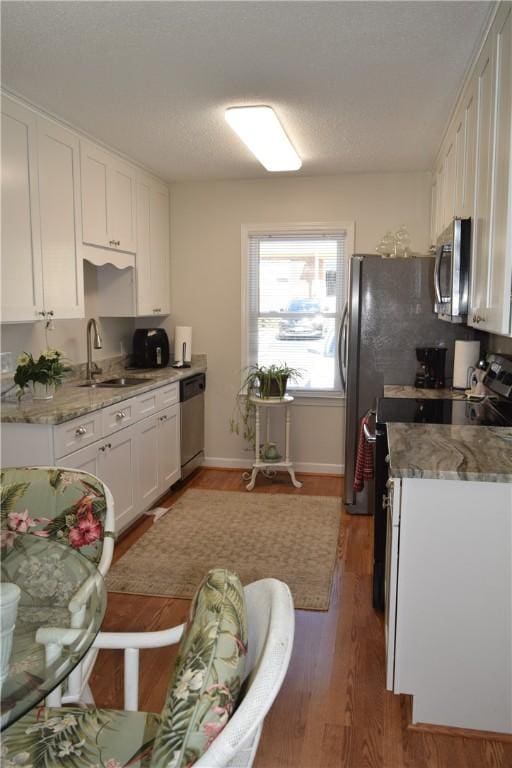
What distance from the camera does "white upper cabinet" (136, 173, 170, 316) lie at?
446 centimetres

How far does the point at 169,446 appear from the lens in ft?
14.2

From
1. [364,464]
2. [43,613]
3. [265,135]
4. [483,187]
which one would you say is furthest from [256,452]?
[43,613]

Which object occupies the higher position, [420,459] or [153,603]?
[420,459]

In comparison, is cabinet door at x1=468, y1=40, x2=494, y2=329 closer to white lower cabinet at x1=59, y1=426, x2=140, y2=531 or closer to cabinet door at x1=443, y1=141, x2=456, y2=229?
cabinet door at x1=443, y1=141, x2=456, y2=229

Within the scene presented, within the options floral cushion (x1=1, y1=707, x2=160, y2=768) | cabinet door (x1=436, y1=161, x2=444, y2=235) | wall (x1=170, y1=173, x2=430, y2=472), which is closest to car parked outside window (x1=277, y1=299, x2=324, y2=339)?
wall (x1=170, y1=173, x2=430, y2=472)

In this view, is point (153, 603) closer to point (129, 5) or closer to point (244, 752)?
point (244, 752)

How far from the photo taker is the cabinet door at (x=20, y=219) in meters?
2.85

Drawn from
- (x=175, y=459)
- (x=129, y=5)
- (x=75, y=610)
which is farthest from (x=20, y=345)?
(x=75, y=610)

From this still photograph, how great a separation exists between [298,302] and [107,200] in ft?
5.83

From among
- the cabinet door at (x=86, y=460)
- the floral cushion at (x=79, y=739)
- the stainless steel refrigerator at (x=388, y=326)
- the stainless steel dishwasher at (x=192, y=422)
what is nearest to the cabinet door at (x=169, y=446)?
the stainless steel dishwasher at (x=192, y=422)

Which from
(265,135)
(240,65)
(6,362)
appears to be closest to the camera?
(240,65)

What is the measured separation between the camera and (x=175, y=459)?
14.7 ft

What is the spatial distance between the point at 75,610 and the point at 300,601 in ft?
5.80

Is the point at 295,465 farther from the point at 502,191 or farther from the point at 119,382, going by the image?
the point at 502,191
